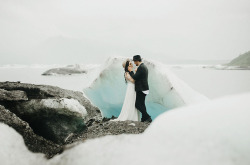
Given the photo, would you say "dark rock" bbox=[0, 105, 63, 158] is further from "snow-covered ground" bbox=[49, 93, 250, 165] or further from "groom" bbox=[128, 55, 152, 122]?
"groom" bbox=[128, 55, 152, 122]

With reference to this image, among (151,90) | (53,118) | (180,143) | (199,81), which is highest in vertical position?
(180,143)

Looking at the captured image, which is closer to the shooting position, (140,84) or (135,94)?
(140,84)

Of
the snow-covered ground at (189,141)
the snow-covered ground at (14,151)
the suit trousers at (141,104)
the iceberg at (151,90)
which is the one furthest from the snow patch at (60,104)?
the iceberg at (151,90)

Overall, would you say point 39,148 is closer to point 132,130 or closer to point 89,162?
point 89,162

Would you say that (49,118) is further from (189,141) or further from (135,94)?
(189,141)

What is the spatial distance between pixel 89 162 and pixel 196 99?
179 inches

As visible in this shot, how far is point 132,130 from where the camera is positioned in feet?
14.0

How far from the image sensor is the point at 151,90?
7758 mm

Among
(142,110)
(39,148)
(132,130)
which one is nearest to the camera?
(39,148)

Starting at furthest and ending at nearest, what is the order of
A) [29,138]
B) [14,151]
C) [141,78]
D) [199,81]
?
1. [199,81]
2. [141,78]
3. [29,138]
4. [14,151]

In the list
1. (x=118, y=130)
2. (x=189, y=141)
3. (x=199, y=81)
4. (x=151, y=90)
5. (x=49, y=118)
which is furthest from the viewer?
(x=199, y=81)

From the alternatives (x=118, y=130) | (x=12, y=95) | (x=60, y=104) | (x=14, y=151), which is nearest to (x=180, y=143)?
(x=118, y=130)

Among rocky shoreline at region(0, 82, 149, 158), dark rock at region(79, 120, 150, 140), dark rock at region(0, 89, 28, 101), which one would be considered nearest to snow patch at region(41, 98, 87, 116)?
rocky shoreline at region(0, 82, 149, 158)

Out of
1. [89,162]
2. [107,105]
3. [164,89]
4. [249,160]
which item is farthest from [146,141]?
[107,105]
